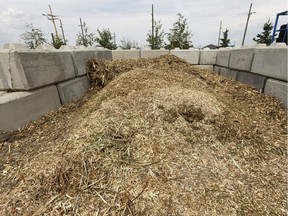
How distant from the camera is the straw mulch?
4.52 feet

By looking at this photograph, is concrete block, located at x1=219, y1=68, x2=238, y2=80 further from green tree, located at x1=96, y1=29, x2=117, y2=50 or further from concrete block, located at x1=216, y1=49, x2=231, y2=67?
green tree, located at x1=96, y1=29, x2=117, y2=50

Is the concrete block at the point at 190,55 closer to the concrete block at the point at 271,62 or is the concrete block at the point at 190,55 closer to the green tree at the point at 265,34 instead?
the concrete block at the point at 271,62

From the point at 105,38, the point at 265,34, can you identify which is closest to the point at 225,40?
the point at 265,34

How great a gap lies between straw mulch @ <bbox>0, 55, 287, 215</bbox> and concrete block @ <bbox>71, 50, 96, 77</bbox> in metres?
1.16

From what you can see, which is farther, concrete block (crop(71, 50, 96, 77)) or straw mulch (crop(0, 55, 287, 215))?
concrete block (crop(71, 50, 96, 77))

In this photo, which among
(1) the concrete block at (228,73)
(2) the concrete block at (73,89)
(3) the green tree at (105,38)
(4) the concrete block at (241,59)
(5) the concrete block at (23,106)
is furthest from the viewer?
(3) the green tree at (105,38)

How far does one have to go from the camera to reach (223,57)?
15.7 feet

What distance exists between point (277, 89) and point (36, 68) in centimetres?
373

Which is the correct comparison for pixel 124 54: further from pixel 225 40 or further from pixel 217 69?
pixel 225 40

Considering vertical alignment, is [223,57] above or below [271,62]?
below

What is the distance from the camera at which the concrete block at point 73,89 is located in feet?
10.1

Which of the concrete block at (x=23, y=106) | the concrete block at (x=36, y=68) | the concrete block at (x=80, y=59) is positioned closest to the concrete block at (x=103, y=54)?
the concrete block at (x=80, y=59)

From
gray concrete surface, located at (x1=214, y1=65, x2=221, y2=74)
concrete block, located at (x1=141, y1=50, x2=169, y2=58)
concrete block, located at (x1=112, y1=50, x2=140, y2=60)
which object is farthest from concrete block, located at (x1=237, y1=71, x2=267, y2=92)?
concrete block, located at (x1=112, y1=50, x2=140, y2=60)

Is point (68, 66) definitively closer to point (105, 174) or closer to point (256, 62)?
point (105, 174)
